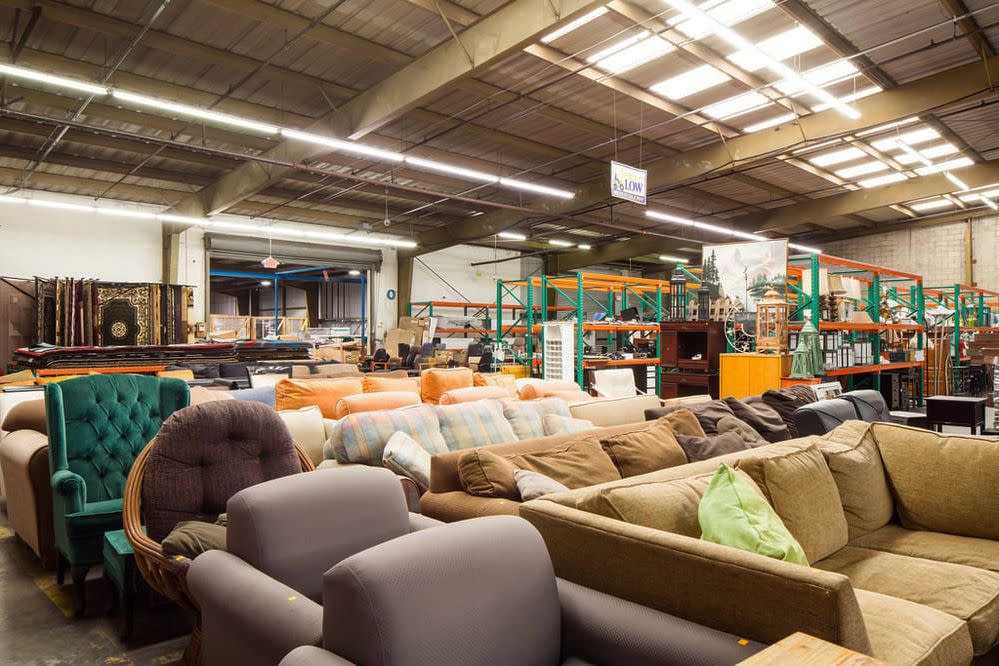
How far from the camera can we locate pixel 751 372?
6477mm

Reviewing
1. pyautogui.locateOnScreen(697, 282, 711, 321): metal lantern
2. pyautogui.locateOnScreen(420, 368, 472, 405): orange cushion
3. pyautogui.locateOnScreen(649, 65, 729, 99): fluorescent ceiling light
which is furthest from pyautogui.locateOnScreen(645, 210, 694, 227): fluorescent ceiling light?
pyautogui.locateOnScreen(420, 368, 472, 405): orange cushion

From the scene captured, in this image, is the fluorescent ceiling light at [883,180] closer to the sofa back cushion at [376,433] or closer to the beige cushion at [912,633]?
the sofa back cushion at [376,433]

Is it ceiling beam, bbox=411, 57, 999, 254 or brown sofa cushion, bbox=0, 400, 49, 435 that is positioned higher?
ceiling beam, bbox=411, 57, 999, 254

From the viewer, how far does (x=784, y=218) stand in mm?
14094

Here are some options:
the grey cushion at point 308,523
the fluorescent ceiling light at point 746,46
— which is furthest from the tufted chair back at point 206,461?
the fluorescent ceiling light at point 746,46

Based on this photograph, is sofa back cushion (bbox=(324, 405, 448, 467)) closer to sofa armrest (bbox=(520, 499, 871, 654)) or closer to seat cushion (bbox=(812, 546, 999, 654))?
sofa armrest (bbox=(520, 499, 871, 654))

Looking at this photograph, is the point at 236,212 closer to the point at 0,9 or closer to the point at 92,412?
the point at 0,9

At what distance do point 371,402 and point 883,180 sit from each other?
40.1 ft

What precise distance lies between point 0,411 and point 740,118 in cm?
916

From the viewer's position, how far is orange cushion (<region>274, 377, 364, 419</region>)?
440 centimetres

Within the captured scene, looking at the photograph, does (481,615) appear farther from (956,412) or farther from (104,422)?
(956,412)

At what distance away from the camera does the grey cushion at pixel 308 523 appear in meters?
1.79

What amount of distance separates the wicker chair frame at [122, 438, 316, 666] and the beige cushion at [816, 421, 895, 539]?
2.50 m

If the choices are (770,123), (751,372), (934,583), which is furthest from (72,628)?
(770,123)
